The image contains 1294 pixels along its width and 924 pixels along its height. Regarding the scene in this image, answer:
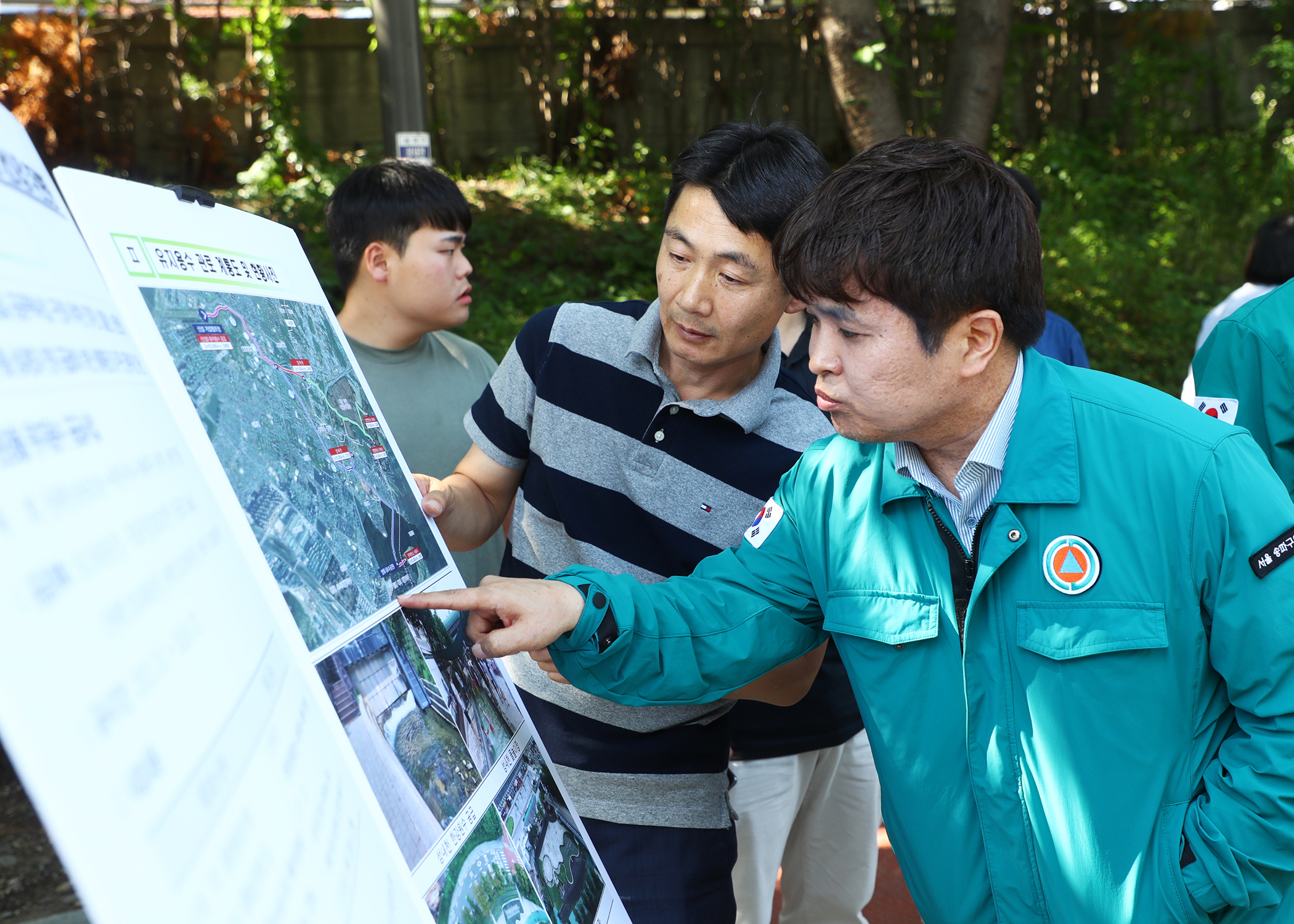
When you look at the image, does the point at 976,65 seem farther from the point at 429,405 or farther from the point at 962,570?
the point at 962,570

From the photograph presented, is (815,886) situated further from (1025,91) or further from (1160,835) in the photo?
(1025,91)

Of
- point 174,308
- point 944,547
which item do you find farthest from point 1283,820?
point 174,308

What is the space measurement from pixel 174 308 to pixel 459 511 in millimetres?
883

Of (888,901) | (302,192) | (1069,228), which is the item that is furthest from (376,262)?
(1069,228)

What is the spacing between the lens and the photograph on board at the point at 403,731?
98cm

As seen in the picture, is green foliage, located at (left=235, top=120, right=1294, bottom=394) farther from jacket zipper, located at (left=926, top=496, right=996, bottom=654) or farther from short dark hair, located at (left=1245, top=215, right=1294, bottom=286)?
jacket zipper, located at (left=926, top=496, right=996, bottom=654)

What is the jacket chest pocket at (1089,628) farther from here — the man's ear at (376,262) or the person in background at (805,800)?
the man's ear at (376,262)

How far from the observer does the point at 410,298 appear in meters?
2.77

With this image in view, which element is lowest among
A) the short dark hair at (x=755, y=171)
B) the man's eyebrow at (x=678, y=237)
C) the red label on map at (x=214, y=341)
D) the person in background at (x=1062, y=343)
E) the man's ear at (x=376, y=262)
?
the person in background at (x=1062, y=343)

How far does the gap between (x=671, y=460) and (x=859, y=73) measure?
5.53 metres

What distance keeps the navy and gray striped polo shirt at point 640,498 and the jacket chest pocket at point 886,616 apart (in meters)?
0.35

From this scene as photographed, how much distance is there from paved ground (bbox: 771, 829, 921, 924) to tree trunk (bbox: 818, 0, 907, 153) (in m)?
4.63

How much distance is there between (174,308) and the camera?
3.38 ft

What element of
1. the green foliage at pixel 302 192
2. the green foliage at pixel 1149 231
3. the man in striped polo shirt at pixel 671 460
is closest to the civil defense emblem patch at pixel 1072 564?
the man in striped polo shirt at pixel 671 460
